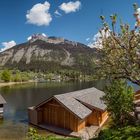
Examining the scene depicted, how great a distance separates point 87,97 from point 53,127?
7848 millimetres

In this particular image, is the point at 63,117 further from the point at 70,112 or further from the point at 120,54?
the point at 120,54

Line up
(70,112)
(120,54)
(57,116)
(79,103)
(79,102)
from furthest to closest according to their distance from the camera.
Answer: (79,102) → (79,103) → (57,116) → (70,112) → (120,54)

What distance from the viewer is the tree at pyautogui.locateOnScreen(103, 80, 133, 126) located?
26.1m

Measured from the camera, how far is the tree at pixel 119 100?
26.1m

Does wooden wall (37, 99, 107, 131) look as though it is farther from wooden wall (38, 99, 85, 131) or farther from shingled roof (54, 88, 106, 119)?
shingled roof (54, 88, 106, 119)

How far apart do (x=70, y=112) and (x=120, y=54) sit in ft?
67.6

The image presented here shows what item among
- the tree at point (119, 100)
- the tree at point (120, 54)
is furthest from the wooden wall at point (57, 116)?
the tree at point (120, 54)

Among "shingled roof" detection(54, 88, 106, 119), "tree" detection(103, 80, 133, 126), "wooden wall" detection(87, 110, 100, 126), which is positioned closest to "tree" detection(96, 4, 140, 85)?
"tree" detection(103, 80, 133, 126)

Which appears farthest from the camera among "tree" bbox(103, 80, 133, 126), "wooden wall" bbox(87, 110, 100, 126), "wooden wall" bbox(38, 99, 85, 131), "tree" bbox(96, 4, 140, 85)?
"wooden wall" bbox(87, 110, 100, 126)

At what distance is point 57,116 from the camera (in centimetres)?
3594

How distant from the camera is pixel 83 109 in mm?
34969

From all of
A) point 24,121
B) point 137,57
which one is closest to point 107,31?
point 137,57

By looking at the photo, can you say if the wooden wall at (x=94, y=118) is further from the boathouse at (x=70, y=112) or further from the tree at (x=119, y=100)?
the tree at (x=119, y=100)

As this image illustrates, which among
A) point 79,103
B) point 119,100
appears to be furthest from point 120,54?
point 79,103
